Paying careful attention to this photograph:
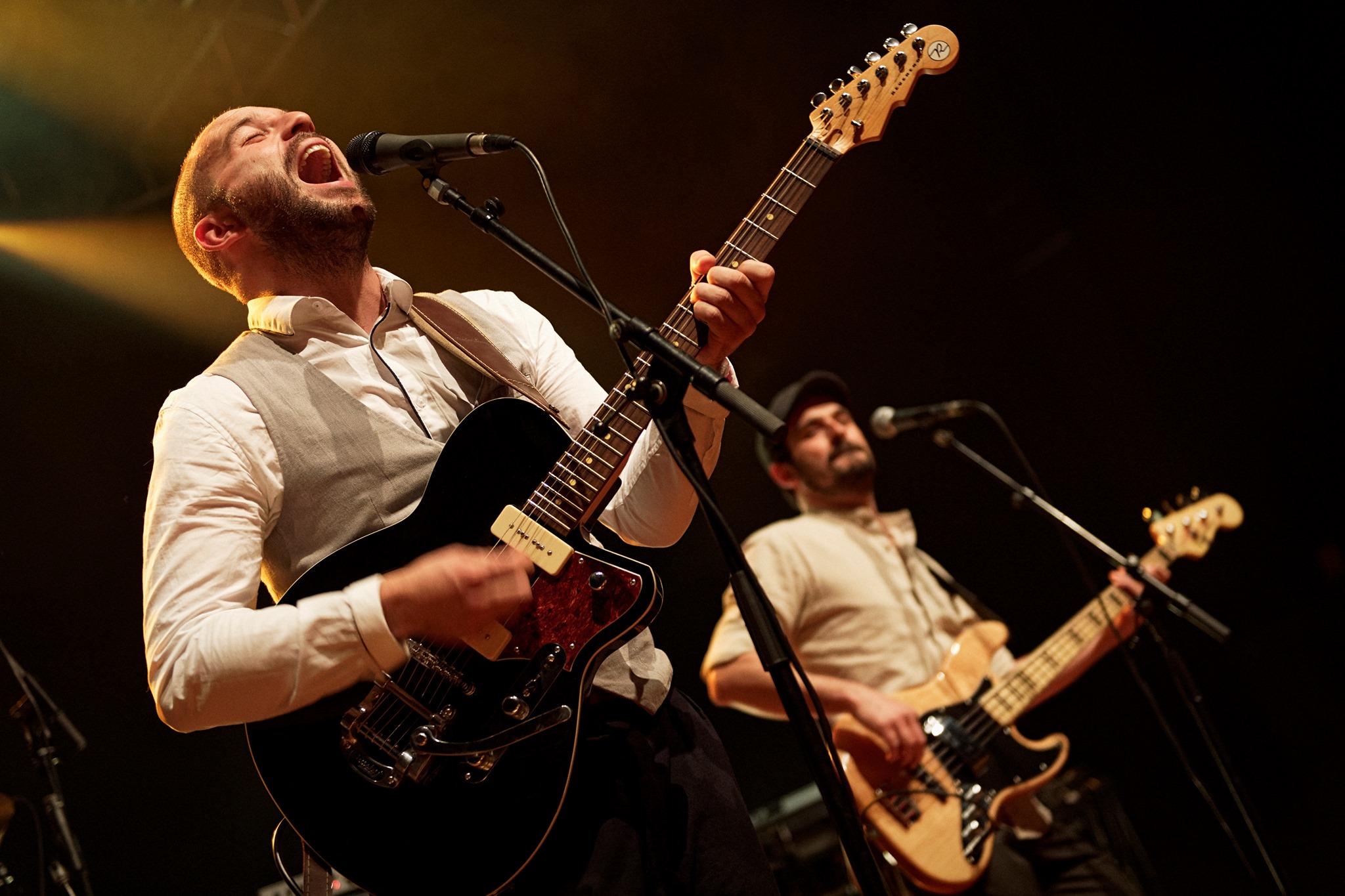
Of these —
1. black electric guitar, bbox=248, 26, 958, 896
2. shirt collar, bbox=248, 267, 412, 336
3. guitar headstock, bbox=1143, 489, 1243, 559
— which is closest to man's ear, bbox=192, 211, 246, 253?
shirt collar, bbox=248, 267, 412, 336

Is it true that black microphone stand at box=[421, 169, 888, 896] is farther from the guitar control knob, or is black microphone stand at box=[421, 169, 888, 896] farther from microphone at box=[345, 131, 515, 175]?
the guitar control knob

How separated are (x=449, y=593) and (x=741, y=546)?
1.46 feet

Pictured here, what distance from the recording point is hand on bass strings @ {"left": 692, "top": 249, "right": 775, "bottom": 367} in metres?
1.55

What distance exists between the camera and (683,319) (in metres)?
1.64

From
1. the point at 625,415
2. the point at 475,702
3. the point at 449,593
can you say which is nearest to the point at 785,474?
the point at 625,415

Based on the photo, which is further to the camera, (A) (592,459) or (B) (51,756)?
(B) (51,756)

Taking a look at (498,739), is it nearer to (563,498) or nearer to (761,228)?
(563,498)

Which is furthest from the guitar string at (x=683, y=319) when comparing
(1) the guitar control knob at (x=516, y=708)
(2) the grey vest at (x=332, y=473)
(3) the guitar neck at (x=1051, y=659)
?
(3) the guitar neck at (x=1051, y=659)

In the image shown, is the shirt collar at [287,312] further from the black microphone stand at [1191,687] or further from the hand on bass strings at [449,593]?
the black microphone stand at [1191,687]

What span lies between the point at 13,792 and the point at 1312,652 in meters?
6.12

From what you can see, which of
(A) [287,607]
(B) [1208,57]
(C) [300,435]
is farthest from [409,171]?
(B) [1208,57]

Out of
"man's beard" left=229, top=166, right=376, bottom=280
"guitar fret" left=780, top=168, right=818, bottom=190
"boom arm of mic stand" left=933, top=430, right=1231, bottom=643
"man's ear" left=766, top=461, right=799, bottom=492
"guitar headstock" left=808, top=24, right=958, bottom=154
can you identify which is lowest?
"man's beard" left=229, top=166, right=376, bottom=280

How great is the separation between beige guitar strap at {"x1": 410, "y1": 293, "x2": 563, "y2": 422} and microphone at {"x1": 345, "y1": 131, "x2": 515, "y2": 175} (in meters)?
0.30

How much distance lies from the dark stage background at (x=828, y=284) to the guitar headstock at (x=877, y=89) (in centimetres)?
316
